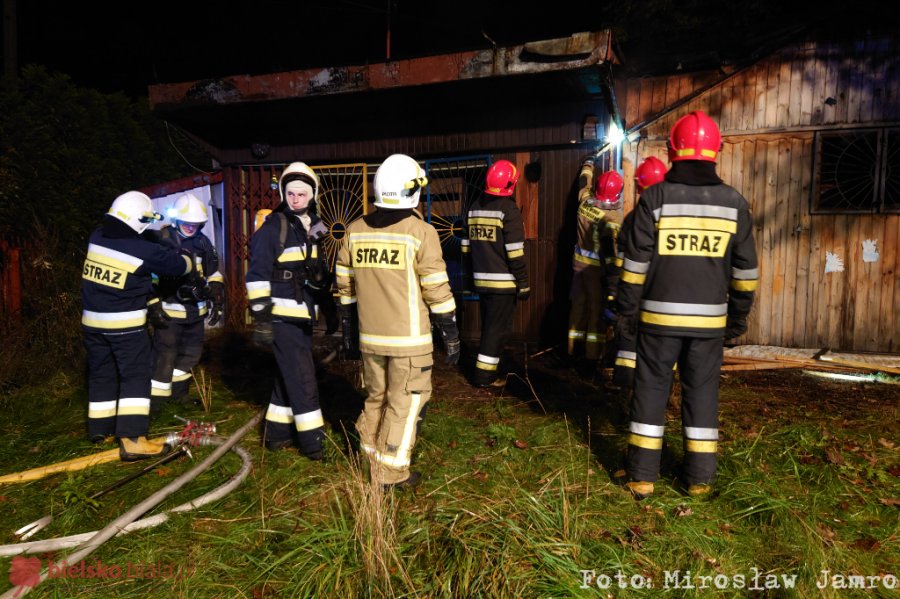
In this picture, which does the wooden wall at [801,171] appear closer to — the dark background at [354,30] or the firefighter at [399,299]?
the dark background at [354,30]

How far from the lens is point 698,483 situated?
347 cm

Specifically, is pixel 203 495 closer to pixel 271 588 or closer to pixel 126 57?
pixel 271 588

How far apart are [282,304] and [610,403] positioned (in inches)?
128

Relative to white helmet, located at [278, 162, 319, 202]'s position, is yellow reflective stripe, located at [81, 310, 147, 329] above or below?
below

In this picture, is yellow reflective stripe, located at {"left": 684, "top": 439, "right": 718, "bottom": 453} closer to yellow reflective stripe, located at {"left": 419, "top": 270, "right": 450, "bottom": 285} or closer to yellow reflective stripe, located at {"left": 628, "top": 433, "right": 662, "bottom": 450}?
yellow reflective stripe, located at {"left": 628, "top": 433, "right": 662, "bottom": 450}

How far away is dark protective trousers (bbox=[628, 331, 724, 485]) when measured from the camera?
3.44 metres

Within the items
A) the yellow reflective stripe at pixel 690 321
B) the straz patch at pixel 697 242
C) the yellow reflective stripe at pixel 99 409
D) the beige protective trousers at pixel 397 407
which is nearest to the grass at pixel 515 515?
the beige protective trousers at pixel 397 407

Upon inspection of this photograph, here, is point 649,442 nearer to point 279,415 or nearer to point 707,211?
point 707,211

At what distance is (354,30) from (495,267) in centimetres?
883

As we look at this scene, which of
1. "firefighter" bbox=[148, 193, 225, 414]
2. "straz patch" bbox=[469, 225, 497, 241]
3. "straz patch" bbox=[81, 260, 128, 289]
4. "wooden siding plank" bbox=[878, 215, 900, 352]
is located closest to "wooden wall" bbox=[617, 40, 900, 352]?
"wooden siding plank" bbox=[878, 215, 900, 352]

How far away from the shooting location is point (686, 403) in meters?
3.51

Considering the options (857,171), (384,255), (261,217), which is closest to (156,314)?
(261,217)

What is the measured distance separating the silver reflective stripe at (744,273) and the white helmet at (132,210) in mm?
4301

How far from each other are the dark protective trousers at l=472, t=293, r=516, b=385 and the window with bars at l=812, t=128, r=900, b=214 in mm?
4454
